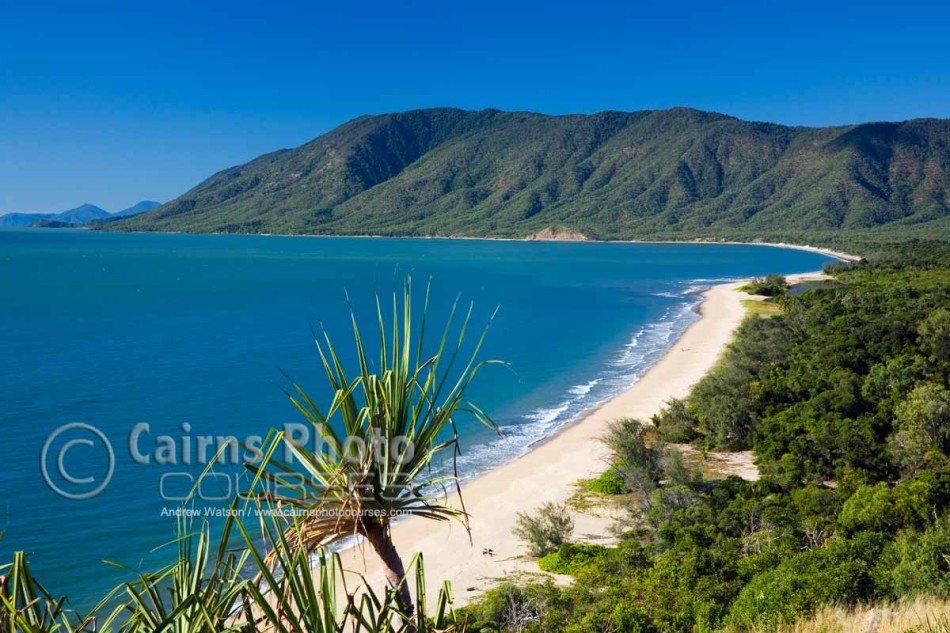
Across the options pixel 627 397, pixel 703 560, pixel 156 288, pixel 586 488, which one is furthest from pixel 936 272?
pixel 156 288

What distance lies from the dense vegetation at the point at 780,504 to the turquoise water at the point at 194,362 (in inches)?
210

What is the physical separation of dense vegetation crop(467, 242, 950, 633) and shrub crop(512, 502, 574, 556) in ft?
2.09

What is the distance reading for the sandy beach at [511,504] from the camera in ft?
45.0

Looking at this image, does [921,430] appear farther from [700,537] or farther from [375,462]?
[375,462]

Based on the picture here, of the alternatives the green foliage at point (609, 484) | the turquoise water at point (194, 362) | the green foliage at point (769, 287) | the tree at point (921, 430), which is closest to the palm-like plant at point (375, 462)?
the turquoise water at point (194, 362)

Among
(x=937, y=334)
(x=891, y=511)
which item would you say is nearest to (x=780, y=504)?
(x=891, y=511)

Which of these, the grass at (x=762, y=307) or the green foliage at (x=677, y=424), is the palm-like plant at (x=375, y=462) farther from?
the grass at (x=762, y=307)

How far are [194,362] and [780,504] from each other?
3007 cm

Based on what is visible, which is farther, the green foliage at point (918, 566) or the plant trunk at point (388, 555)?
the green foliage at point (918, 566)

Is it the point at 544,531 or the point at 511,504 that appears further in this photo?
the point at 511,504

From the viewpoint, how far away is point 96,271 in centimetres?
9600

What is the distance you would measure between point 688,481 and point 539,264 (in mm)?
97215

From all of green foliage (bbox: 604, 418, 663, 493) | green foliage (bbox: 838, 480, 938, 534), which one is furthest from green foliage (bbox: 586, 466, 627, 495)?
green foliage (bbox: 838, 480, 938, 534)

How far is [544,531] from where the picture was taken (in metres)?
14.4
